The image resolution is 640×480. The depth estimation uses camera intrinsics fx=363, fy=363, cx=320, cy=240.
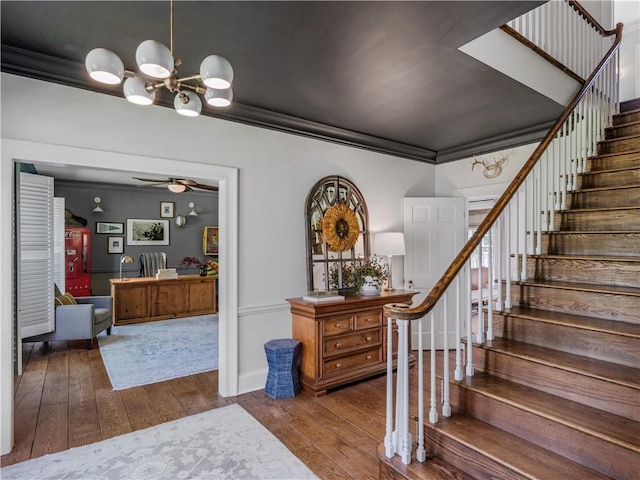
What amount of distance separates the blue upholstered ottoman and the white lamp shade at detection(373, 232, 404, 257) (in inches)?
61.1

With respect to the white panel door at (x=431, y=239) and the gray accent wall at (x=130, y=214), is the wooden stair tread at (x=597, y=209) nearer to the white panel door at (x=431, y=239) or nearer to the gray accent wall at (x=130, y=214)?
the white panel door at (x=431, y=239)

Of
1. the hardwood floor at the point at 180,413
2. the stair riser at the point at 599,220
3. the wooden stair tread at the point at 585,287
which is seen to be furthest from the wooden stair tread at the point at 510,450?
the stair riser at the point at 599,220

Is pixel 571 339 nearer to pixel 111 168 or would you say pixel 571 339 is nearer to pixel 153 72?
pixel 153 72

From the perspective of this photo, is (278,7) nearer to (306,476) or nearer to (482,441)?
(482,441)

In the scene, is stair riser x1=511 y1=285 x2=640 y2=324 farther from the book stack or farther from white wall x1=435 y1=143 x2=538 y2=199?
the book stack

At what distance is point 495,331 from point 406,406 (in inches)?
38.9

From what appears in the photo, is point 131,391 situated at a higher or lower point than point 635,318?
lower

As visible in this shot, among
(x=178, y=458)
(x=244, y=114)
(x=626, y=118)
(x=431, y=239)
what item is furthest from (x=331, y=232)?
(x=626, y=118)

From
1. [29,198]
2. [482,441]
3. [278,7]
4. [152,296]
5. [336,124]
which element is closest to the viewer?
[482,441]

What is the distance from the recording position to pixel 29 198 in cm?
419

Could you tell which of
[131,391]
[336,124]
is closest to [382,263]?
[336,124]

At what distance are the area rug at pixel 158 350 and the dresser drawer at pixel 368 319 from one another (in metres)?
1.76

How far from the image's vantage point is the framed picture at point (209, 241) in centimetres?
826

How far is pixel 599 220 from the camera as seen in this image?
9.41 ft
